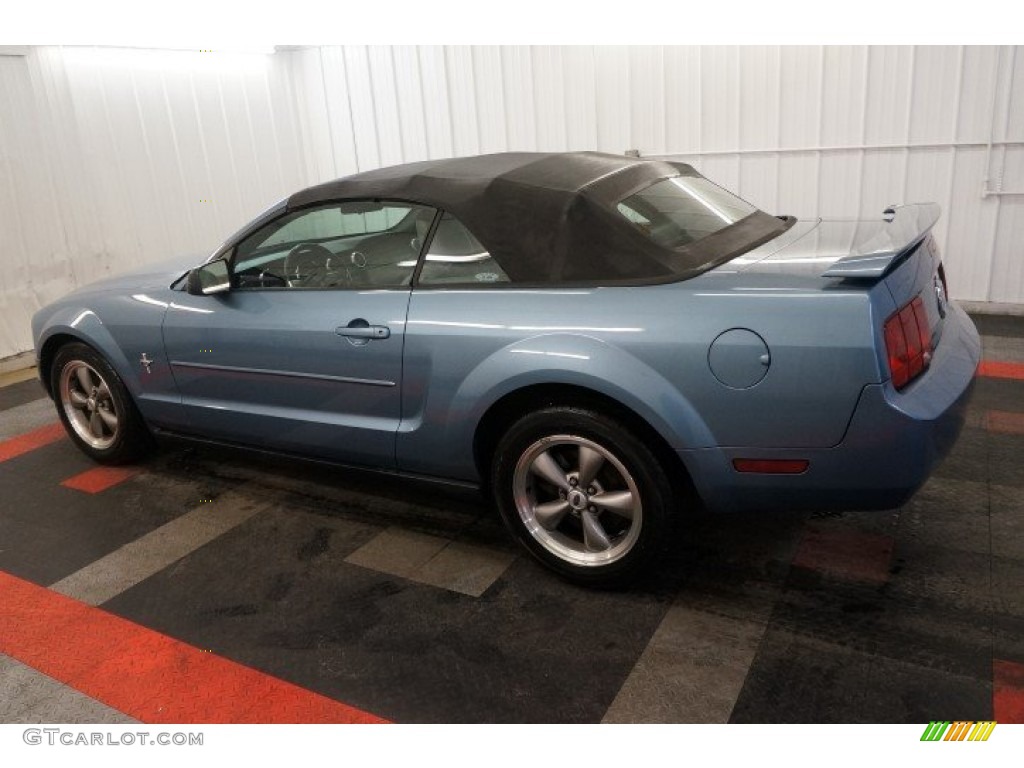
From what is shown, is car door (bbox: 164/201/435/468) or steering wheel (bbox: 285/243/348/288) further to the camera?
steering wheel (bbox: 285/243/348/288)

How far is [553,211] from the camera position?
2.78 meters

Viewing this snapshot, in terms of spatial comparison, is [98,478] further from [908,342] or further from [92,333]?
[908,342]

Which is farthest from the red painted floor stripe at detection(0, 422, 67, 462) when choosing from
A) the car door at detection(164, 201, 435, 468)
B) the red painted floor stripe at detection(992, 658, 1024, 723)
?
the red painted floor stripe at detection(992, 658, 1024, 723)

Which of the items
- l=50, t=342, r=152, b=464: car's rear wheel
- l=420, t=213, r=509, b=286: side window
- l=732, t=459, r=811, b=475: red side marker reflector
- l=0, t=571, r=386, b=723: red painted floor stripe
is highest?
l=420, t=213, r=509, b=286: side window

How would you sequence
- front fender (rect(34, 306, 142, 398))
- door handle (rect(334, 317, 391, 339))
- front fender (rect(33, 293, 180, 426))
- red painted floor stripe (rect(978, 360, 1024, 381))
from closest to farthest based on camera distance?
door handle (rect(334, 317, 391, 339)) < front fender (rect(33, 293, 180, 426)) < front fender (rect(34, 306, 142, 398)) < red painted floor stripe (rect(978, 360, 1024, 381))

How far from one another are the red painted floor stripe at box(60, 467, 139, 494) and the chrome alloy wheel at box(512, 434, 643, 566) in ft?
7.88

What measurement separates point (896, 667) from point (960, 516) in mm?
1081

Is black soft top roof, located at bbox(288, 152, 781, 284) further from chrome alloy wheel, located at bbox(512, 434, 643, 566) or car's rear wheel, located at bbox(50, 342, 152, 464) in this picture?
car's rear wheel, located at bbox(50, 342, 152, 464)

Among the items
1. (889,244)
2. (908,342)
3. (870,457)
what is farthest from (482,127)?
(870,457)

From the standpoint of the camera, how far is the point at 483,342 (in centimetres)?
270

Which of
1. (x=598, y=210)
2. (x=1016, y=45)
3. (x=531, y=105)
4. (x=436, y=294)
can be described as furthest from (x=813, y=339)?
(x=531, y=105)

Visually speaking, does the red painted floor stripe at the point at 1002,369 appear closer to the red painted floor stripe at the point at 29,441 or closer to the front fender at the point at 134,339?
the front fender at the point at 134,339

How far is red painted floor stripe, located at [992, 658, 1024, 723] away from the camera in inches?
80.7

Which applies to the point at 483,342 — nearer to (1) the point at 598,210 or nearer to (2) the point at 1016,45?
(1) the point at 598,210
